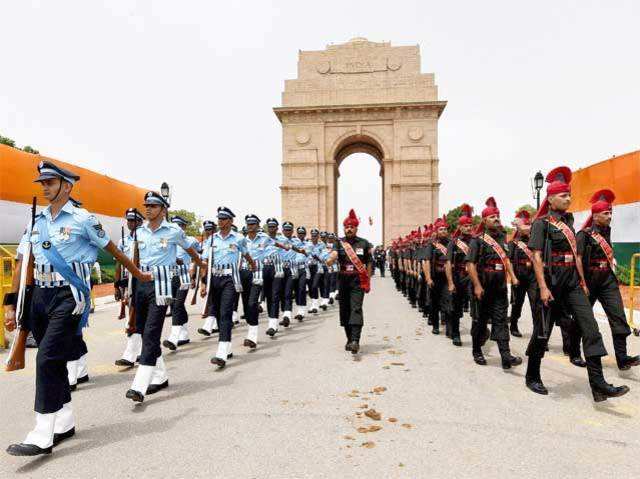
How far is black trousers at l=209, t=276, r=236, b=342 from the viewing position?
6719 mm

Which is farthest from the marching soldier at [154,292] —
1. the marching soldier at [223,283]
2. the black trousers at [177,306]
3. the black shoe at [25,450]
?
the black trousers at [177,306]

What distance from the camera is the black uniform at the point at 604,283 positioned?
19.4 feet

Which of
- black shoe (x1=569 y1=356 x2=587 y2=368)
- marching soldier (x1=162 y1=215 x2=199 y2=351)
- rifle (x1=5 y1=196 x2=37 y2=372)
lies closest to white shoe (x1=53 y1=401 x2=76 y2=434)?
rifle (x1=5 y1=196 x2=37 y2=372)

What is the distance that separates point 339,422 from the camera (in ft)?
14.3

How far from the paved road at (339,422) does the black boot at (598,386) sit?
117mm

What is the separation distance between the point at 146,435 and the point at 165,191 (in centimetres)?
1487

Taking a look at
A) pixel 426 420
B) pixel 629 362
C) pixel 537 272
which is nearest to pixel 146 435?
pixel 426 420

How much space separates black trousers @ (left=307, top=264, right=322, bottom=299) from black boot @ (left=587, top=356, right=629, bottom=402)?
9.67 m

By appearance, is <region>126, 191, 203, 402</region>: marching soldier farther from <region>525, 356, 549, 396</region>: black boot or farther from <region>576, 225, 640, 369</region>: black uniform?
<region>576, 225, 640, 369</region>: black uniform

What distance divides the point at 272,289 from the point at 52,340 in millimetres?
6231

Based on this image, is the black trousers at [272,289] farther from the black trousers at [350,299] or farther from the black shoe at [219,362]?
the black shoe at [219,362]

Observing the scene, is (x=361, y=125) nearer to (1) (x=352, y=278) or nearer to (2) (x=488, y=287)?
(1) (x=352, y=278)

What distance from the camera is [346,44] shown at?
44.2 metres

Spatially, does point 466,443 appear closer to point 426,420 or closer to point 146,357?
point 426,420
